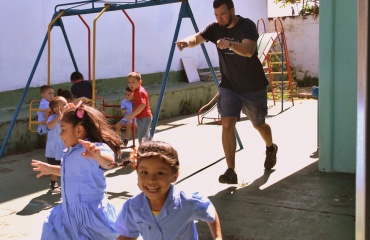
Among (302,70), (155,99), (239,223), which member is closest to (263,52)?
(155,99)

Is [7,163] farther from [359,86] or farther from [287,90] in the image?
[287,90]

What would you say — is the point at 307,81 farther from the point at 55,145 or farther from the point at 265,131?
the point at 55,145

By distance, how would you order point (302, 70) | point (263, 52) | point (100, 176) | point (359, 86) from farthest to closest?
point (302, 70) → point (263, 52) → point (100, 176) → point (359, 86)

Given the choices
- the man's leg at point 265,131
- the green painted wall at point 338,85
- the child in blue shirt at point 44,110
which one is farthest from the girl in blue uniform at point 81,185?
the child in blue shirt at point 44,110

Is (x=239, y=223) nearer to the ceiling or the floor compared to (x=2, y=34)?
nearer to the floor

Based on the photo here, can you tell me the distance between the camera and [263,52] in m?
12.5

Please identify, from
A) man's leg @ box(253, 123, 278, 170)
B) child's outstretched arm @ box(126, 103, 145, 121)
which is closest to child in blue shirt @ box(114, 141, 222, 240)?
man's leg @ box(253, 123, 278, 170)

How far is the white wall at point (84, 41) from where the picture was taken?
31.5 ft

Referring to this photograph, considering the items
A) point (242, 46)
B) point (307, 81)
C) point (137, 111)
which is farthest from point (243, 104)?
point (307, 81)

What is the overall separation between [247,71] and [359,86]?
4.34 m

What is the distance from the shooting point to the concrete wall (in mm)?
17016

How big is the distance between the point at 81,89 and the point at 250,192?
10.4ft

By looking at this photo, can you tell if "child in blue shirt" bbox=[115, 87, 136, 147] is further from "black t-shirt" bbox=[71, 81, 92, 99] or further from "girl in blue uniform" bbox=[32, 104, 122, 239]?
"girl in blue uniform" bbox=[32, 104, 122, 239]

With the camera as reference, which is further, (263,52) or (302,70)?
(302,70)
